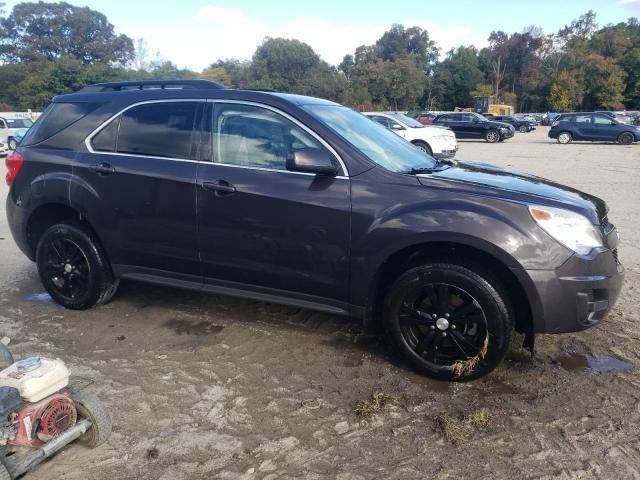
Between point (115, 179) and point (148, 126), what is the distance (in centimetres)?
48

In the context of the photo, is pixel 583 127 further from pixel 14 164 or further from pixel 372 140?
pixel 14 164

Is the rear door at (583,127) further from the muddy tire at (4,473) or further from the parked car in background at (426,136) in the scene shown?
the muddy tire at (4,473)

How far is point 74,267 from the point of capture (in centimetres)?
433

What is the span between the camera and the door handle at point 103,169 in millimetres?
3953

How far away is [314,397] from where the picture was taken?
3105 mm

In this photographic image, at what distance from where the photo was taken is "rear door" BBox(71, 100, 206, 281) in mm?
3754

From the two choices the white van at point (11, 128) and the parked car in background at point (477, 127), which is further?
the parked car in background at point (477, 127)

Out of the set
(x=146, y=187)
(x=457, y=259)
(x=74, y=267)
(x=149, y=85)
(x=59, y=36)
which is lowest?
(x=74, y=267)

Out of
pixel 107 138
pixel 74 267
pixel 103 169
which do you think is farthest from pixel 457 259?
pixel 74 267

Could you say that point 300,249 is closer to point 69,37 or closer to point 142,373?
point 142,373

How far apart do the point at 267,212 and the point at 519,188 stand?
1.66 m

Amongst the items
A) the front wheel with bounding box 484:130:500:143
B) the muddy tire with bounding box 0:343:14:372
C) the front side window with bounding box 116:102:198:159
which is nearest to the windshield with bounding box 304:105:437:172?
the front side window with bounding box 116:102:198:159

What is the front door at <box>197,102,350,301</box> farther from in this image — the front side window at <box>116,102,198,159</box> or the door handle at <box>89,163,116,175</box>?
the door handle at <box>89,163,116,175</box>

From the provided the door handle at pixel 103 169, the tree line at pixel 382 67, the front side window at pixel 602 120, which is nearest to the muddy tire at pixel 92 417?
the door handle at pixel 103 169
